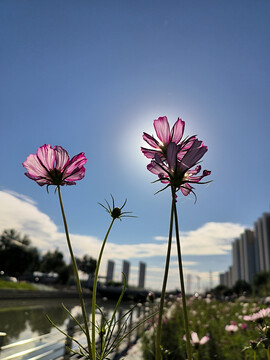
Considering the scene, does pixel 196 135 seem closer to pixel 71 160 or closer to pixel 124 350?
pixel 71 160

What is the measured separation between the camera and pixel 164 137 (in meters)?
0.59

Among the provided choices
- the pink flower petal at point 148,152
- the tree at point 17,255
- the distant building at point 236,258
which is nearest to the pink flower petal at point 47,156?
the pink flower petal at point 148,152

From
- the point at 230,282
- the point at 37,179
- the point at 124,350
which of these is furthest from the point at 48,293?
the point at 230,282

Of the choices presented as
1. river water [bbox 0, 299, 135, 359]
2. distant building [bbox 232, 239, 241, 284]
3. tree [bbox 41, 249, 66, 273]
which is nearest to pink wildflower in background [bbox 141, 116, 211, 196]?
river water [bbox 0, 299, 135, 359]

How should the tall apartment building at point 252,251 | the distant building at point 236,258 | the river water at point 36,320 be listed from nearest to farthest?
the river water at point 36,320 < the tall apartment building at point 252,251 < the distant building at point 236,258

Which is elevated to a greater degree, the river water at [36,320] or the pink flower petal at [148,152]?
the pink flower petal at [148,152]

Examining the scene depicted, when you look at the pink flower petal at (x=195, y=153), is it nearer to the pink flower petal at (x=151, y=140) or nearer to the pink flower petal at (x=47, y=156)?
the pink flower petal at (x=151, y=140)

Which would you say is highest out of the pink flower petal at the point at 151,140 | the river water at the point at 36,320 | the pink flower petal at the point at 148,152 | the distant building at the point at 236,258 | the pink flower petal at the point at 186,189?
the distant building at the point at 236,258

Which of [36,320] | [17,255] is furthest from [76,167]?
[17,255]

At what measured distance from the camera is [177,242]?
45 centimetres

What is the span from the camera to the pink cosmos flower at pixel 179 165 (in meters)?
0.49

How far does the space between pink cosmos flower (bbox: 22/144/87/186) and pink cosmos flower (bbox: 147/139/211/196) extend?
0.53 ft

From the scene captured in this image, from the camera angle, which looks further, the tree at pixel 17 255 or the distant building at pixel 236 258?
the distant building at pixel 236 258

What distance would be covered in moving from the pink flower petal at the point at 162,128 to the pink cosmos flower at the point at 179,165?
7cm
